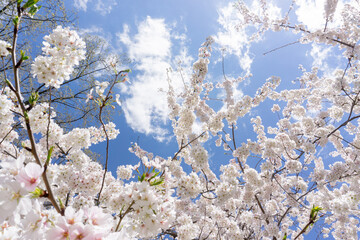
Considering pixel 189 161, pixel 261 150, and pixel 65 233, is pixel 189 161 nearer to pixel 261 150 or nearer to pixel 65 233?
pixel 261 150

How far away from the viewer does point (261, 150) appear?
206 inches

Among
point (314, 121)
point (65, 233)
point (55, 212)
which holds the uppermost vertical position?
point (314, 121)

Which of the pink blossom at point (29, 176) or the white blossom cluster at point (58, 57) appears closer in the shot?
the pink blossom at point (29, 176)

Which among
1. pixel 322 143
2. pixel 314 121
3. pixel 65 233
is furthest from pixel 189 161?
pixel 65 233

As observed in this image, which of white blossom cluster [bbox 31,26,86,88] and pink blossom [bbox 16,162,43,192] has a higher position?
white blossom cluster [bbox 31,26,86,88]

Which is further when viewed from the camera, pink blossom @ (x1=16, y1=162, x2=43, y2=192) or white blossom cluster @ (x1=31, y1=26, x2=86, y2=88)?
white blossom cluster @ (x1=31, y1=26, x2=86, y2=88)

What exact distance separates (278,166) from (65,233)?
21.5 ft

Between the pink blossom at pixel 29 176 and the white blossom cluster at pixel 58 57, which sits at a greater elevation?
the white blossom cluster at pixel 58 57

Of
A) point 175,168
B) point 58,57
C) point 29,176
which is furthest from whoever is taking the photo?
point 175,168

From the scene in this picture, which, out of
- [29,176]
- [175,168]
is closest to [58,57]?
[29,176]

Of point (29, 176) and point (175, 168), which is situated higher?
point (175, 168)

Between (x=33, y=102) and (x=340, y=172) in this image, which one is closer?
(x=33, y=102)

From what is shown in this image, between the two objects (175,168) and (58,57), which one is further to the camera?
(175,168)

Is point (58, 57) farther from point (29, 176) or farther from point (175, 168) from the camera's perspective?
point (175, 168)
